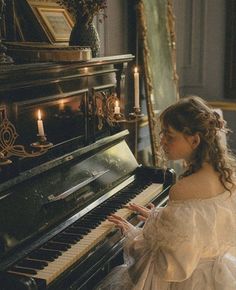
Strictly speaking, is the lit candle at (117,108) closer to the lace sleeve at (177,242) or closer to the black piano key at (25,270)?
the lace sleeve at (177,242)

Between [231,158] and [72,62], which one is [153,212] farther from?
[72,62]

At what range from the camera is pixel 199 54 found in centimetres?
527

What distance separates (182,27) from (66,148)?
3.07m

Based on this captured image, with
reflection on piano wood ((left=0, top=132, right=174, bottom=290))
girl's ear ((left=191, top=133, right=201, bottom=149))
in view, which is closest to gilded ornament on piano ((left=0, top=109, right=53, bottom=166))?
reflection on piano wood ((left=0, top=132, right=174, bottom=290))

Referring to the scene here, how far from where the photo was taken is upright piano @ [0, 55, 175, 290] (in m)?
1.99

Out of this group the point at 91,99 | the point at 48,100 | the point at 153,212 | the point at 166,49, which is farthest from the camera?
the point at 166,49

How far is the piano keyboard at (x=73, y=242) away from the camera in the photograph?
75.7 inches

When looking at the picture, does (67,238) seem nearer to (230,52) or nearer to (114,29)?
(114,29)

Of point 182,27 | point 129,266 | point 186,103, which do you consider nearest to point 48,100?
point 186,103

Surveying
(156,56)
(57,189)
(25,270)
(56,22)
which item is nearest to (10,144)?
(57,189)

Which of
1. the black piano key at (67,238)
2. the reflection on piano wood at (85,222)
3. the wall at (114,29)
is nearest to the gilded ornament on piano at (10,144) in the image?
the reflection on piano wood at (85,222)

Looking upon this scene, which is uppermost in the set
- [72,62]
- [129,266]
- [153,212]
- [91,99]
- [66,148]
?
[72,62]

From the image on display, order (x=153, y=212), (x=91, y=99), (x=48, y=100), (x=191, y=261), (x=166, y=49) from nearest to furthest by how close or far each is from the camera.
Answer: (x=191, y=261)
(x=153, y=212)
(x=48, y=100)
(x=91, y=99)
(x=166, y=49)

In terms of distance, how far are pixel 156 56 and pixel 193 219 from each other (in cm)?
246
